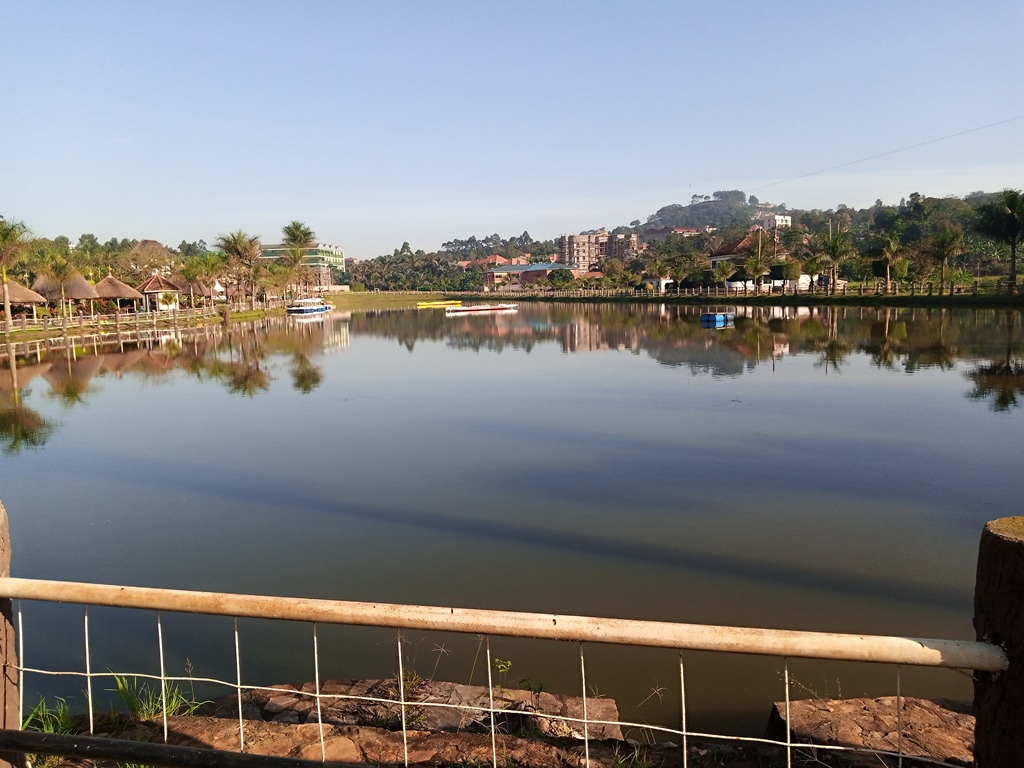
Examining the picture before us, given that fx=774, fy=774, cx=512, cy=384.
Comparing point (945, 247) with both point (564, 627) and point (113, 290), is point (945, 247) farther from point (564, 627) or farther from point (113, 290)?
point (564, 627)

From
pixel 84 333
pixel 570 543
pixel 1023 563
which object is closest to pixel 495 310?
pixel 84 333

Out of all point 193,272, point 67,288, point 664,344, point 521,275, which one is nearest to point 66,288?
point 67,288

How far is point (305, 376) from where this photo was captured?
20.1 meters

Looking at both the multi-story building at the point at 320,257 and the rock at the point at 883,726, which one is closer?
the rock at the point at 883,726

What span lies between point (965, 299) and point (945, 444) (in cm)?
3360

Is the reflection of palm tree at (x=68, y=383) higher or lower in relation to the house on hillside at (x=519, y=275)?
lower

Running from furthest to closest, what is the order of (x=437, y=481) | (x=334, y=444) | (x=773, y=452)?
(x=334, y=444)
(x=773, y=452)
(x=437, y=481)

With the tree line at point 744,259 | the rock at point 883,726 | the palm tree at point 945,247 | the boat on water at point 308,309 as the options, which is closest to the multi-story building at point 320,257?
the tree line at point 744,259

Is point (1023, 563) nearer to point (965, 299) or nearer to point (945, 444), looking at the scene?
point (945, 444)

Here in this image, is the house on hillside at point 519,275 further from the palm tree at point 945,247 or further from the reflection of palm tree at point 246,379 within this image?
the reflection of palm tree at point 246,379

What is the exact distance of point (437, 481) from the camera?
891cm

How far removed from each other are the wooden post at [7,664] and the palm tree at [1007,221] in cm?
4324

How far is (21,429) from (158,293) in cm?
A: 3910

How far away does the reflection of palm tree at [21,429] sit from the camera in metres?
11.7
